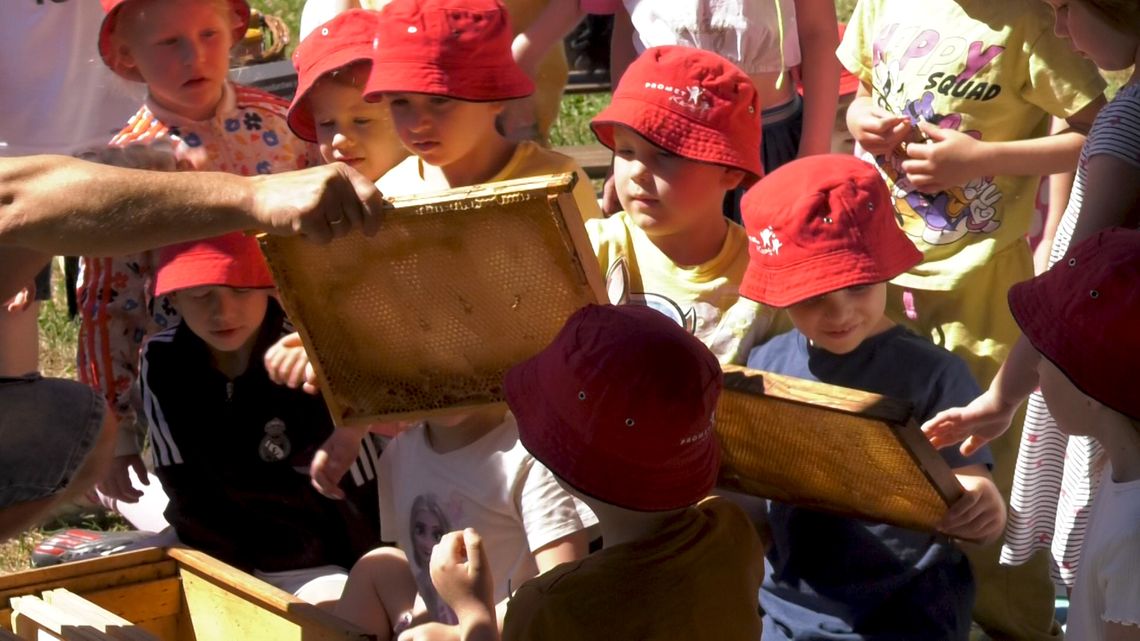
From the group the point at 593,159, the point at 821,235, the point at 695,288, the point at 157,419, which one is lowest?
the point at 593,159

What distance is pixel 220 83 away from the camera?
4.47 meters

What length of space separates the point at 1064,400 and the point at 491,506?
133 centimetres

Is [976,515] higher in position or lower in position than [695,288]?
lower

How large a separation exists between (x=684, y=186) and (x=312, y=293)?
1.03m

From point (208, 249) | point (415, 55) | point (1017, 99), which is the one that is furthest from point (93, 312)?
point (1017, 99)

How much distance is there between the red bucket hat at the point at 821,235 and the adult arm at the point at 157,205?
3.12ft

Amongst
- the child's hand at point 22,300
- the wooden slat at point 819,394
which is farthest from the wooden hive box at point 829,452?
the child's hand at point 22,300

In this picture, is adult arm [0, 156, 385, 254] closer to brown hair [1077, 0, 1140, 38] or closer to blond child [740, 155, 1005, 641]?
blond child [740, 155, 1005, 641]

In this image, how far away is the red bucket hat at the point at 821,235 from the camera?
3.27 m

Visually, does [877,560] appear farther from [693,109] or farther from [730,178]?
[693,109]

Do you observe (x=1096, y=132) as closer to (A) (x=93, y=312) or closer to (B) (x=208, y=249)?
(B) (x=208, y=249)

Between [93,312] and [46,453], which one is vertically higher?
[46,453]

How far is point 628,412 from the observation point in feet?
8.69

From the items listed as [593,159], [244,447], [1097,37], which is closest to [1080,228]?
[1097,37]
